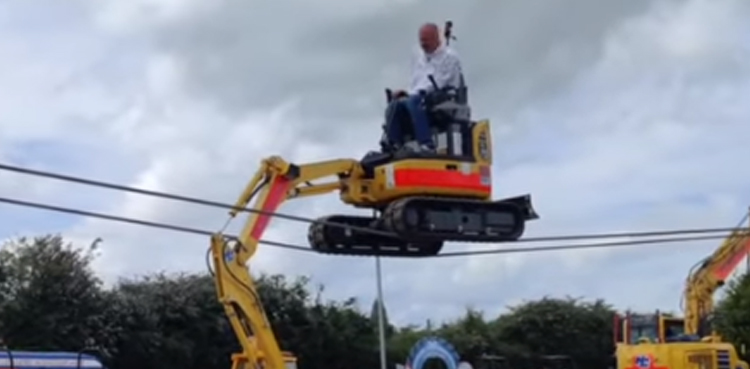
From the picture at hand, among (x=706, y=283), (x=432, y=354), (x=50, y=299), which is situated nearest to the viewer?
(x=432, y=354)

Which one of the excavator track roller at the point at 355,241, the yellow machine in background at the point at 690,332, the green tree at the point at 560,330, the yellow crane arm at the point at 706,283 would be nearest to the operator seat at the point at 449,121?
the excavator track roller at the point at 355,241

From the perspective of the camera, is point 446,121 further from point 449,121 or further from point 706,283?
point 706,283

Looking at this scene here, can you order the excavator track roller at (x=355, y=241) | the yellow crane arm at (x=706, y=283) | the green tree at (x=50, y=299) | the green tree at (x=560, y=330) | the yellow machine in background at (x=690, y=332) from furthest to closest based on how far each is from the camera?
the green tree at (x=560, y=330)
the green tree at (x=50, y=299)
the yellow crane arm at (x=706, y=283)
the yellow machine in background at (x=690, y=332)
the excavator track roller at (x=355, y=241)

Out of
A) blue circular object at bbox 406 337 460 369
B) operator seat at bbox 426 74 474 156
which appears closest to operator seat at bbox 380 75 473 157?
operator seat at bbox 426 74 474 156

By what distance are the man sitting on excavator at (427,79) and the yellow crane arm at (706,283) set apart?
45.4 ft

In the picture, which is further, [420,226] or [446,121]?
[446,121]

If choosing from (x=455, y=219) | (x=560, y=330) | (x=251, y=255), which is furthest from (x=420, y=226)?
(x=560, y=330)

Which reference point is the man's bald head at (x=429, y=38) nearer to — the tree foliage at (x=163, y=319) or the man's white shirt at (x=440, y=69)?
the man's white shirt at (x=440, y=69)

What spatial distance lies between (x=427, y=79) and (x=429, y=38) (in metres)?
0.51

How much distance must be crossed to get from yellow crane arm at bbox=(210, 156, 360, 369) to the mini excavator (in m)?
0.01

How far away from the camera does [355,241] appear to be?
62.4 feet

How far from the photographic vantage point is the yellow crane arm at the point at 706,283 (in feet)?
100

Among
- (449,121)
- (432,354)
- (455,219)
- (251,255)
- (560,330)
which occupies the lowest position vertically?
(251,255)

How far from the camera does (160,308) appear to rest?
4284 cm
